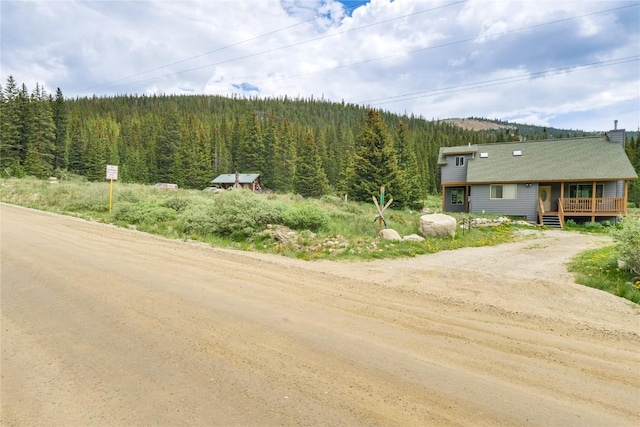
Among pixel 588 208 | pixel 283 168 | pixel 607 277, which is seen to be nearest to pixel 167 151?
pixel 283 168

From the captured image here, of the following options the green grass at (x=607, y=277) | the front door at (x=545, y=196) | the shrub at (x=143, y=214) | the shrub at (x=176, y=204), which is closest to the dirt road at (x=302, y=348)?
the green grass at (x=607, y=277)

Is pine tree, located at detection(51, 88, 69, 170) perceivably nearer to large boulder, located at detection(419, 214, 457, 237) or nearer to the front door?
large boulder, located at detection(419, 214, 457, 237)

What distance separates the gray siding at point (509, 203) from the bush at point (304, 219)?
63.2 ft

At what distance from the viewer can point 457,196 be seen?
30172mm

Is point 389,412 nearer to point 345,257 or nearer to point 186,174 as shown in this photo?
point 345,257

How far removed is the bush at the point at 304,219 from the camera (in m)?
12.2

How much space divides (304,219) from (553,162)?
22947 millimetres

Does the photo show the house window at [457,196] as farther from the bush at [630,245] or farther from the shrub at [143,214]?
the shrub at [143,214]

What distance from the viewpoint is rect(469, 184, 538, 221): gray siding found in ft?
81.8

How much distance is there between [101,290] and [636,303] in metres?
9.56

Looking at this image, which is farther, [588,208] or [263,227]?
[588,208]

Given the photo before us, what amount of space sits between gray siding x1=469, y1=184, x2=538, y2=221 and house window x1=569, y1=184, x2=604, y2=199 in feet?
8.77

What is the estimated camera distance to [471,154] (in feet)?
96.6

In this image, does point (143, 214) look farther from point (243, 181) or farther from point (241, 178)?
point (241, 178)
